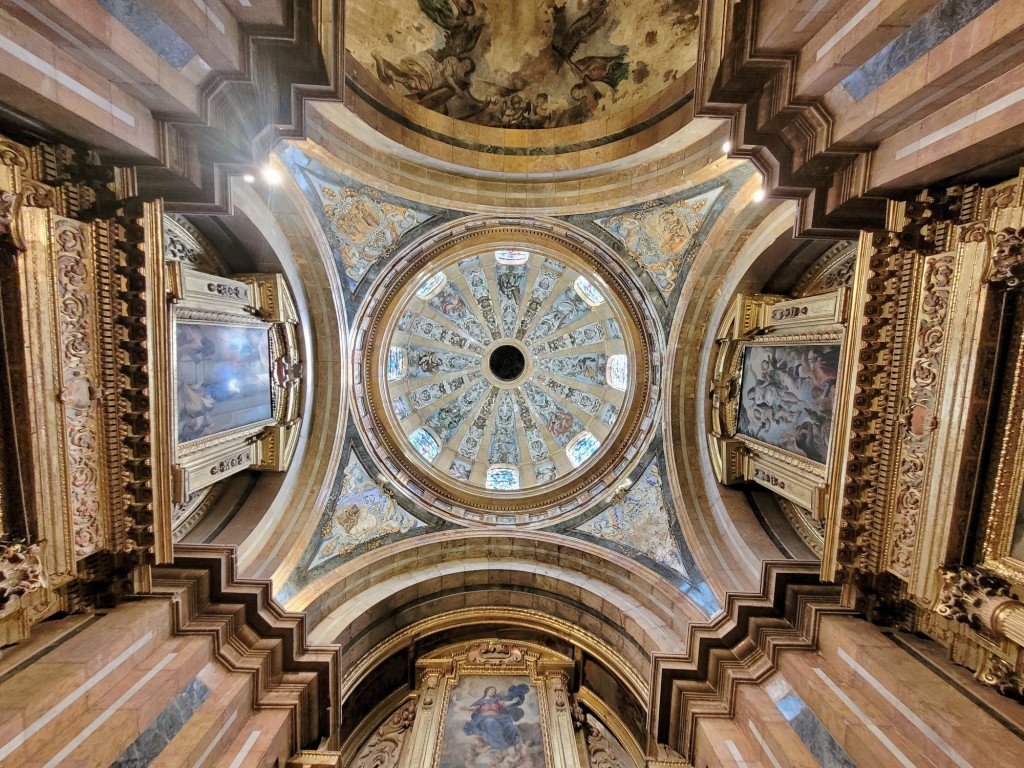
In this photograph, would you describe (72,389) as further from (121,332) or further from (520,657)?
(520,657)

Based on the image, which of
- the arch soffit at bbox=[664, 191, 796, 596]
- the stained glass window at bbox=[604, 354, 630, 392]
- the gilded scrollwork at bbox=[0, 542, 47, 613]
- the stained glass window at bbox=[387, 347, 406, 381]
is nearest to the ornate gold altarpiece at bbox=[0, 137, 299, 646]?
the gilded scrollwork at bbox=[0, 542, 47, 613]

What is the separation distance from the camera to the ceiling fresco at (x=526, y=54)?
984 cm

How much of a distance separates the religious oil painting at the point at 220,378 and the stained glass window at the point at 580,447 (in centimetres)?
1001

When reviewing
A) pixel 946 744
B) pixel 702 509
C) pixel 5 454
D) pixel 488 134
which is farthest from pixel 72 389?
pixel 702 509

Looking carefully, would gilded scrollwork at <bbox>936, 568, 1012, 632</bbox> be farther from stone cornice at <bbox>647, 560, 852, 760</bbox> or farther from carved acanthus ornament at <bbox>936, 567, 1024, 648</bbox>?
stone cornice at <bbox>647, 560, 852, 760</bbox>

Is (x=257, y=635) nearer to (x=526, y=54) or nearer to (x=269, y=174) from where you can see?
(x=269, y=174)

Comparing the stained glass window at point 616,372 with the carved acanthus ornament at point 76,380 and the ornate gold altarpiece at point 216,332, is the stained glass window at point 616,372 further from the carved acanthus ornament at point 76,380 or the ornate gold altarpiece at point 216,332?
the carved acanthus ornament at point 76,380

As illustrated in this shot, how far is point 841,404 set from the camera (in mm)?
7707

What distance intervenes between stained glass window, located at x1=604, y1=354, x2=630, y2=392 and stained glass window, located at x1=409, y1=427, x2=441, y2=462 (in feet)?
22.2

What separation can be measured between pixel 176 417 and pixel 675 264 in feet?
37.0

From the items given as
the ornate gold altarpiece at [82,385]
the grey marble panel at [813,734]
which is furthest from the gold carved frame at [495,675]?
the ornate gold altarpiece at [82,385]

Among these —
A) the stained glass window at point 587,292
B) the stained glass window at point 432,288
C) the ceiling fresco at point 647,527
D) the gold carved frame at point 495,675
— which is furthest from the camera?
the stained glass window at point 587,292

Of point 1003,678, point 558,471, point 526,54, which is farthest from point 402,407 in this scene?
point 1003,678

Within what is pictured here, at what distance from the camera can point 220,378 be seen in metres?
9.45
